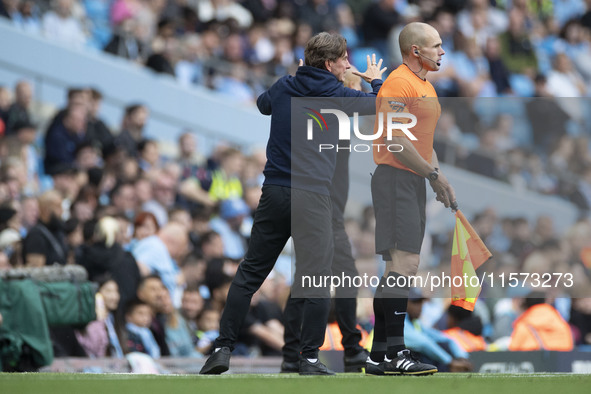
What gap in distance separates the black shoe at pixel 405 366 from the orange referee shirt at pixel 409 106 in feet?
3.09

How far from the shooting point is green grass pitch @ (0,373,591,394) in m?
4.88

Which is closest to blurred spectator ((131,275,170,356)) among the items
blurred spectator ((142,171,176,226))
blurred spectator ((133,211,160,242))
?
blurred spectator ((133,211,160,242))

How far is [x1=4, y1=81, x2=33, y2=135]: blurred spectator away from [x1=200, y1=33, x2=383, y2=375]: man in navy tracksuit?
517 centimetres

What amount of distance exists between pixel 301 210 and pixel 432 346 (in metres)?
2.65

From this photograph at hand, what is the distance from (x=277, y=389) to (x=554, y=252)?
2970mm

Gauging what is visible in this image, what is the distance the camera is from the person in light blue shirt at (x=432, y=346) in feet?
25.2

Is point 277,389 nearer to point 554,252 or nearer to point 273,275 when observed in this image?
point 554,252

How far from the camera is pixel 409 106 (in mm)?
5566

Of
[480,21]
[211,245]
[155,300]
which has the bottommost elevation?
[155,300]

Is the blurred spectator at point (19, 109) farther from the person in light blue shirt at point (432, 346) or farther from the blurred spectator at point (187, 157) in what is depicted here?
the person in light blue shirt at point (432, 346)

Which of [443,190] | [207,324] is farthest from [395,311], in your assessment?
[207,324]

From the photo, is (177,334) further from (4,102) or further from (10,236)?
(4,102)

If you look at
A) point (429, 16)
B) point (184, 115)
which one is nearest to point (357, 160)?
point (184, 115)

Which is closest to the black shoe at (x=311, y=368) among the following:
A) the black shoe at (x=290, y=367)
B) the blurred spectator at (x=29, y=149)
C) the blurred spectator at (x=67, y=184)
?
the black shoe at (x=290, y=367)
